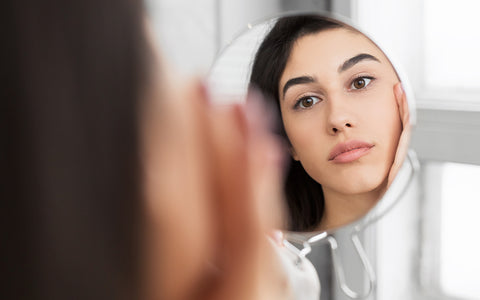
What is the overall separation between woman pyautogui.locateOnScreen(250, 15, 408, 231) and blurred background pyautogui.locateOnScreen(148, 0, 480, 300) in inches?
13.6

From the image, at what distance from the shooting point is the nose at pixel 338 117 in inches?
24.5

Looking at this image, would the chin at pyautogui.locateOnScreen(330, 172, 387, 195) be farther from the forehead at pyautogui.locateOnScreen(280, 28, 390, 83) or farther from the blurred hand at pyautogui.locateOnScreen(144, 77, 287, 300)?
the blurred hand at pyautogui.locateOnScreen(144, 77, 287, 300)

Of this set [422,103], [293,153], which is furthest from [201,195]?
[422,103]

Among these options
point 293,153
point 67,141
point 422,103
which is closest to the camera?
point 67,141

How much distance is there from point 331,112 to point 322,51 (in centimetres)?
6

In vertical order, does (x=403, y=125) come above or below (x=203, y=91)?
below

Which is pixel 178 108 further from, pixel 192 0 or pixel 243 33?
pixel 192 0

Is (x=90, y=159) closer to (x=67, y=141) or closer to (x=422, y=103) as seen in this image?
(x=67, y=141)

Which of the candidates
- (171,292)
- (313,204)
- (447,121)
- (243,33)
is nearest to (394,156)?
(313,204)

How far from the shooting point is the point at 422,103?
3.30ft

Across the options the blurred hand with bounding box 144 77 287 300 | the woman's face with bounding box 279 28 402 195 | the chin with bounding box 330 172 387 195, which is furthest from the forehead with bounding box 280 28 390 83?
the blurred hand with bounding box 144 77 287 300

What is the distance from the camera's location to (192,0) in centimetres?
104

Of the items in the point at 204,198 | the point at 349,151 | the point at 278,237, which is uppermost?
the point at 204,198

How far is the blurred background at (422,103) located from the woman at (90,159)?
76 centimetres
